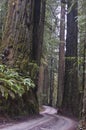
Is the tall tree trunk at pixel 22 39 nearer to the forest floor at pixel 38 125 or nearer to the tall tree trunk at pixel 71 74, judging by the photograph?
the forest floor at pixel 38 125

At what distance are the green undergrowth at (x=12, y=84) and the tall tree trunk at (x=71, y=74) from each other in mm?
5295

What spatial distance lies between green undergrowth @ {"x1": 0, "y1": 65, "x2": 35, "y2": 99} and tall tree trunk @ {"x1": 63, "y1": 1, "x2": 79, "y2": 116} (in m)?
5.30

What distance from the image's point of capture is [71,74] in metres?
15.7

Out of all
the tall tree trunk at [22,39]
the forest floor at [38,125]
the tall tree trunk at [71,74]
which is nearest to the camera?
the forest floor at [38,125]

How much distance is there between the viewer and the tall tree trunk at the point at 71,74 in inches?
594

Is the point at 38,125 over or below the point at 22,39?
below

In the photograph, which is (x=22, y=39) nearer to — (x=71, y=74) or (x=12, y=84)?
(x=12, y=84)

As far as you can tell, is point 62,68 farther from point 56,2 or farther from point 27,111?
point 27,111

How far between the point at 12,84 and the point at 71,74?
781 centimetres

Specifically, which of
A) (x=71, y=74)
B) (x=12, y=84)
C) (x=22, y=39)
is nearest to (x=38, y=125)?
(x=12, y=84)

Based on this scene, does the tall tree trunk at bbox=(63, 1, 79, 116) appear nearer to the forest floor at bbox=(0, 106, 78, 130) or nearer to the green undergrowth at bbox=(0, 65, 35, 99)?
the green undergrowth at bbox=(0, 65, 35, 99)

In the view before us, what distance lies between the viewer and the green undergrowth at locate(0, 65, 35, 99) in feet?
26.4

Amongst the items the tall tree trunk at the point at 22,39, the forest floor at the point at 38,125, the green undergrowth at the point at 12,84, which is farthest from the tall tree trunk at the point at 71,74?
the forest floor at the point at 38,125

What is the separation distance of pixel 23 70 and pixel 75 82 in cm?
549
